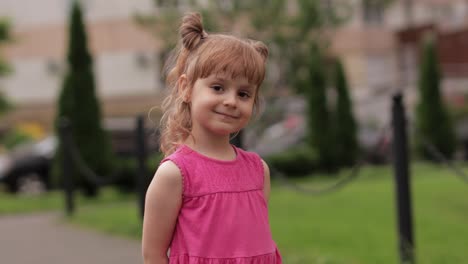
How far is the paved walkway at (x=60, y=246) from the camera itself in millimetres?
7719

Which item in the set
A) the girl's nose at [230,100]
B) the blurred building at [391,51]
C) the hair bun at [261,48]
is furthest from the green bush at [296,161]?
the girl's nose at [230,100]

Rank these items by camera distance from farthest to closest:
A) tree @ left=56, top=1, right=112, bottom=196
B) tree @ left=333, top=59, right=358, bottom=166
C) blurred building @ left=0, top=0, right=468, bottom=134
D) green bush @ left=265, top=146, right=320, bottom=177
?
1. blurred building @ left=0, top=0, right=468, bottom=134
2. tree @ left=333, top=59, right=358, bottom=166
3. green bush @ left=265, top=146, right=320, bottom=177
4. tree @ left=56, top=1, right=112, bottom=196

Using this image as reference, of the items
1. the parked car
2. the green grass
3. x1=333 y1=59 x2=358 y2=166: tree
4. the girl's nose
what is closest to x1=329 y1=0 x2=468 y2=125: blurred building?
x1=333 y1=59 x2=358 y2=166: tree

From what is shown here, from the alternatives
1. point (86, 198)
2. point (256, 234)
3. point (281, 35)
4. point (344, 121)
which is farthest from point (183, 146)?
point (281, 35)

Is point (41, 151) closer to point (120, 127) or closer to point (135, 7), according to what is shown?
point (120, 127)

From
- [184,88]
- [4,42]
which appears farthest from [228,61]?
[4,42]

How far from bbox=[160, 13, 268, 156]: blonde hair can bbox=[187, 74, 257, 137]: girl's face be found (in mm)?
28

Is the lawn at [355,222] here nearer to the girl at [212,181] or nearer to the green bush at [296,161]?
the girl at [212,181]

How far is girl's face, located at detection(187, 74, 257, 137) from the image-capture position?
9.37 feet

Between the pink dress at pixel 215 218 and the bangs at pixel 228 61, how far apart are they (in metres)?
0.31

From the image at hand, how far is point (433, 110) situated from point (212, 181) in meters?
19.3

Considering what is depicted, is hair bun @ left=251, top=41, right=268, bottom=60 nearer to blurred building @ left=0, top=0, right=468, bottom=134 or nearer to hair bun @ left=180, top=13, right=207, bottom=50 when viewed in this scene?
hair bun @ left=180, top=13, right=207, bottom=50

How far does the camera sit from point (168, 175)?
283 centimetres

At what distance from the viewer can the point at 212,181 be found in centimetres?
285
